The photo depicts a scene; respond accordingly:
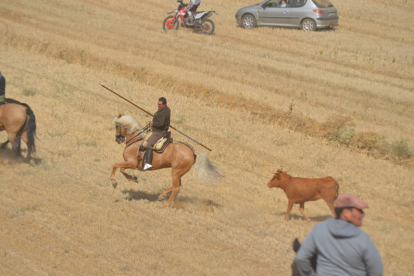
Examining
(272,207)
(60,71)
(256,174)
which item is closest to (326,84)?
(256,174)

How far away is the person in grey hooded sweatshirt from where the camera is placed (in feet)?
13.4

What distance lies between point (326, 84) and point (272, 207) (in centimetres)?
1069

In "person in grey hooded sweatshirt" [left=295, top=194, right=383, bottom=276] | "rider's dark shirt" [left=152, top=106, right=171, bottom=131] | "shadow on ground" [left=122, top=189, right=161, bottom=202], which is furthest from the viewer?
"shadow on ground" [left=122, top=189, right=161, bottom=202]

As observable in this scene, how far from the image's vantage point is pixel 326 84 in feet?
65.0

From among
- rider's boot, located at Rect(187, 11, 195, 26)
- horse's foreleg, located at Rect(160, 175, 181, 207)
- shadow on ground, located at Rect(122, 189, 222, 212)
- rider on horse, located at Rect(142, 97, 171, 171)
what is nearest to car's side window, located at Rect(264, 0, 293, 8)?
rider's boot, located at Rect(187, 11, 195, 26)

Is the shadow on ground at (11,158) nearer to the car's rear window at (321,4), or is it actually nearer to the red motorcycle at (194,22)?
the red motorcycle at (194,22)

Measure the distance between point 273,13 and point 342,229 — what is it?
23797mm

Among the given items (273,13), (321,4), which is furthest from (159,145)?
(321,4)

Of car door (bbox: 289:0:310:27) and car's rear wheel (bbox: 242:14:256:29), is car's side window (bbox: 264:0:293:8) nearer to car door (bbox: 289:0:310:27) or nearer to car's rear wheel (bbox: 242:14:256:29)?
car door (bbox: 289:0:310:27)

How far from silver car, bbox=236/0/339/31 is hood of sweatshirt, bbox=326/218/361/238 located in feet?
75.7

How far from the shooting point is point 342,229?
13.5 ft

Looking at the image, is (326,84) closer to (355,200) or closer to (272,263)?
(272,263)

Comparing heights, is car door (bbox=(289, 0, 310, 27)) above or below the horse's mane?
above

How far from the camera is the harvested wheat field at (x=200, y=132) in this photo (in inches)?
325
